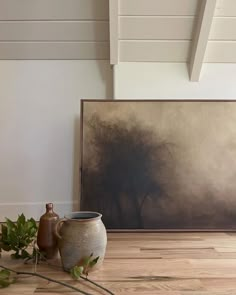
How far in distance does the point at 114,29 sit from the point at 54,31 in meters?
0.53

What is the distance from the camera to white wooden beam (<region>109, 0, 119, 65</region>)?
7.87ft

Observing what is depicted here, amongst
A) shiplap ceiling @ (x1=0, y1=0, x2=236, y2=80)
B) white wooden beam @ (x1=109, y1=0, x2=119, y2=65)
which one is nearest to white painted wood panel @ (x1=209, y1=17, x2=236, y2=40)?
shiplap ceiling @ (x1=0, y1=0, x2=236, y2=80)

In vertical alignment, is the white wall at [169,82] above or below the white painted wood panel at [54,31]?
below

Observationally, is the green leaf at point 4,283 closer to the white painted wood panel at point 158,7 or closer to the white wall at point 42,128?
the white wall at point 42,128

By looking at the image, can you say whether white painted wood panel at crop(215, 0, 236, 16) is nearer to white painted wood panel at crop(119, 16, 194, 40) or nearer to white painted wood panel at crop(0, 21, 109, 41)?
white painted wood panel at crop(119, 16, 194, 40)

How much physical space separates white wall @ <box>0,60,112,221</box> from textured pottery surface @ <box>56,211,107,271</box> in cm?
147

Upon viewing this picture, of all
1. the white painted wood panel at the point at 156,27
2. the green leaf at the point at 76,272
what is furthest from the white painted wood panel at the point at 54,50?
the green leaf at the point at 76,272

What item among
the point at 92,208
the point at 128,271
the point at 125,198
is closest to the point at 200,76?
the point at 125,198

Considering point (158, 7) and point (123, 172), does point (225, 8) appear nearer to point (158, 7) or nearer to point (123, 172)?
point (158, 7)

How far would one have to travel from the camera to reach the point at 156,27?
2643 mm

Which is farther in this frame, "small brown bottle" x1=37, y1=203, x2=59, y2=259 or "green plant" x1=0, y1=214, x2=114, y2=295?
"small brown bottle" x1=37, y1=203, x2=59, y2=259

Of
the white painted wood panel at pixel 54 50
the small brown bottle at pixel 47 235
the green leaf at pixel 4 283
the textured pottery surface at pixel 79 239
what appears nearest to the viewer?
the green leaf at pixel 4 283

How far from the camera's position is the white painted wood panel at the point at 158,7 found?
2.50 m

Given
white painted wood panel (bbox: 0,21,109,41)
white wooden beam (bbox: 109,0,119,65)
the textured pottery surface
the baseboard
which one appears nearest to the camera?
the textured pottery surface
